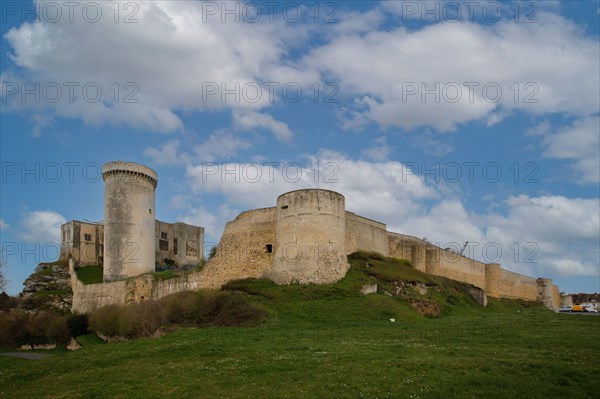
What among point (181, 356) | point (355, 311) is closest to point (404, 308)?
point (355, 311)

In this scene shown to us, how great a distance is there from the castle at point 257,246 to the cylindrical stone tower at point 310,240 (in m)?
0.06

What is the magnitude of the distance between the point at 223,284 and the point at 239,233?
401 centimetres

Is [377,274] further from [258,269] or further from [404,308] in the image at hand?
[258,269]

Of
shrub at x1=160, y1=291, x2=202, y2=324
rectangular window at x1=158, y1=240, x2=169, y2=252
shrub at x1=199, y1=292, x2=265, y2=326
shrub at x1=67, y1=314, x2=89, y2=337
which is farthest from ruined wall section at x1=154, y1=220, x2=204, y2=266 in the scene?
shrub at x1=199, y1=292, x2=265, y2=326

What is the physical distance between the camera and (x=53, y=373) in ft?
63.1

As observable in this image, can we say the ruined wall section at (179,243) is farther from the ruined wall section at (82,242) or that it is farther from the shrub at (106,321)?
the shrub at (106,321)

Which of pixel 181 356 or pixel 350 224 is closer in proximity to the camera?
pixel 181 356

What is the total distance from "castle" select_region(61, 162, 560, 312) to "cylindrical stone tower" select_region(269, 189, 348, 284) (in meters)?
0.06

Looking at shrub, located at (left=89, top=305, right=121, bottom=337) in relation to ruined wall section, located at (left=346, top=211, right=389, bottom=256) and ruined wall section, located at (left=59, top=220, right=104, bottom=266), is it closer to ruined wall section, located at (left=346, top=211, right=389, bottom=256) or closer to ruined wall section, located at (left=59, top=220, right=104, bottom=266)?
ruined wall section, located at (left=346, top=211, right=389, bottom=256)

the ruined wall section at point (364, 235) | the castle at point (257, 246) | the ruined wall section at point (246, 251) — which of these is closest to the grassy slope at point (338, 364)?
the castle at point (257, 246)

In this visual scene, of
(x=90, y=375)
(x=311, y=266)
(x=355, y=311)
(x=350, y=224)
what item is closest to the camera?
(x=90, y=375)

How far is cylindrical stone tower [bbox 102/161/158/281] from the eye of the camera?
4753 cm

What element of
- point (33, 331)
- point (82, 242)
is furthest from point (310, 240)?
A: point (82, 242)

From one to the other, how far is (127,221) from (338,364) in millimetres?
34801
